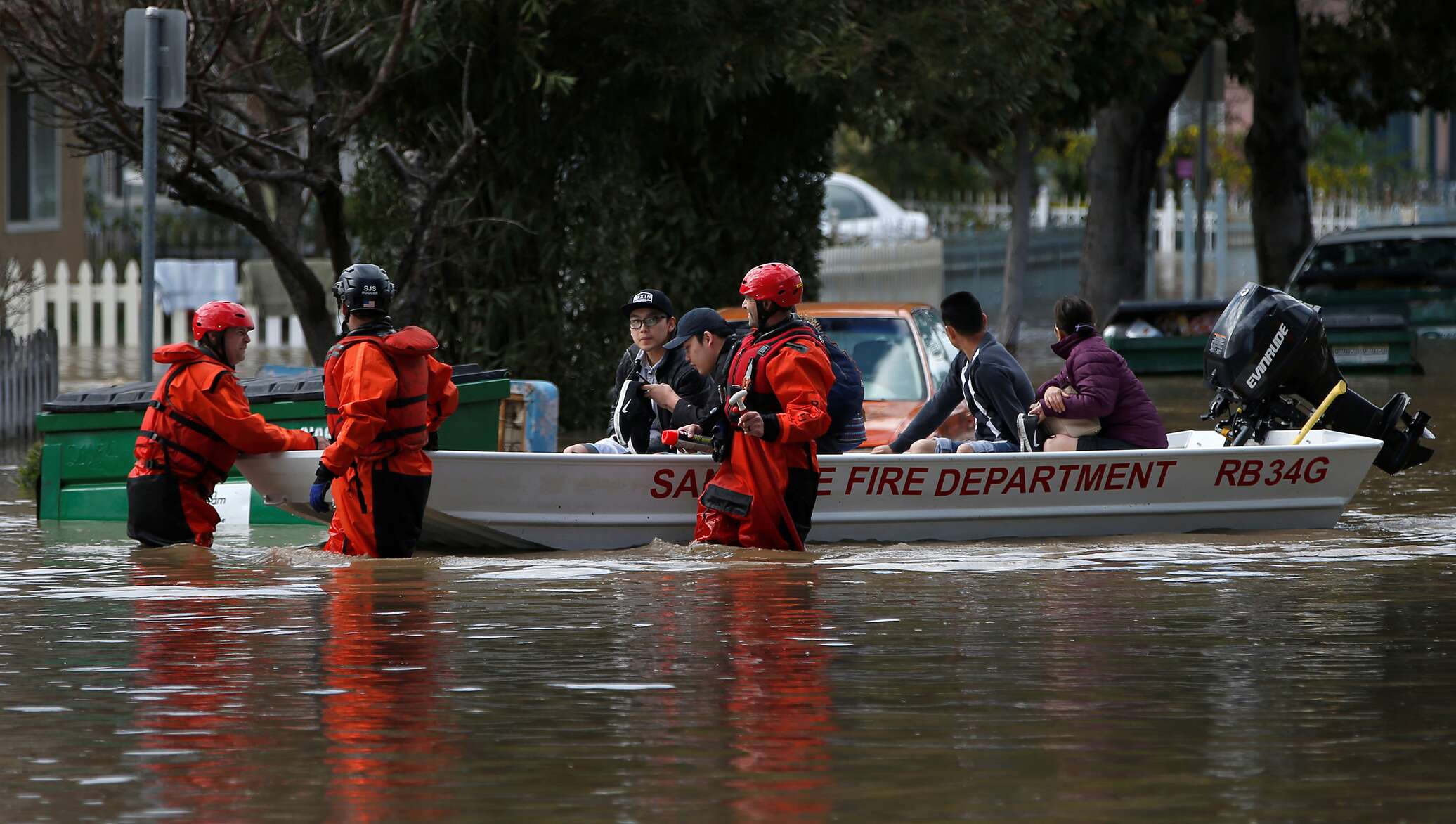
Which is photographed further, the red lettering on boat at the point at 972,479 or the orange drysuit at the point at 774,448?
the red lettering on boat at the point at 972,479

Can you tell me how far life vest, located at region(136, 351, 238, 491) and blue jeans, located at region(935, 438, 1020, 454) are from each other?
11.6 ft

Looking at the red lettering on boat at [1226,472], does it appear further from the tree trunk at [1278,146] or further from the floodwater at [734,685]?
the tree trunk at [1278,146]

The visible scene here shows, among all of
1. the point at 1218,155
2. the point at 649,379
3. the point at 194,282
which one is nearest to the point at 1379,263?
the point at 194,282

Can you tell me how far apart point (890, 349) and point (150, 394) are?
4.29 meters

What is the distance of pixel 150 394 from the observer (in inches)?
475

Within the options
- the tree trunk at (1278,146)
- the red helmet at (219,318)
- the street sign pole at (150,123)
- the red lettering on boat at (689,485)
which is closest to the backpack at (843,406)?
the red lettering on boat at (689,485)

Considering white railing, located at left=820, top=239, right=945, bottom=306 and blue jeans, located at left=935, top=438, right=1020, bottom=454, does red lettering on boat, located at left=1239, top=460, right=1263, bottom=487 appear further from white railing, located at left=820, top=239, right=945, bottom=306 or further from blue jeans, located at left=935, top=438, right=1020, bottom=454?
white railing, located at left=820, top=239, right=945, bottom=306

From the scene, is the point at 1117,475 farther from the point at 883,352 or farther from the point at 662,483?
the point at 883,352

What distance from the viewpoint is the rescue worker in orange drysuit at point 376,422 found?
9.83 metres

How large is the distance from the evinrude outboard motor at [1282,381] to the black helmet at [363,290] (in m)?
4.49

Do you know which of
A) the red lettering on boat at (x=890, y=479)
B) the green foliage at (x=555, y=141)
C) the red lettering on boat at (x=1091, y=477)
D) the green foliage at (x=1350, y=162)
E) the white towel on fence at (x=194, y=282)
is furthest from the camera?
the green foliage at (x=1350, y=162)

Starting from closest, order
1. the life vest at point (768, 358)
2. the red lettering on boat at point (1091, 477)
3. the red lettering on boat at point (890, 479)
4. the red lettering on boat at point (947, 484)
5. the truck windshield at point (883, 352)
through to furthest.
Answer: the life vest at point (768, 358) → the red lettering on boat at point (890, 479) → the red lettering on boat at point (947, 484) → the red lettering on boat at point (1091, 477) → the truck windshield at point (883, 352)

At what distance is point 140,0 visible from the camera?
15.0m

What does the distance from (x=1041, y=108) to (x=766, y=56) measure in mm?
8352
